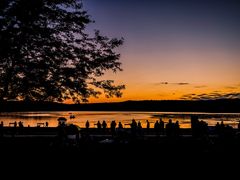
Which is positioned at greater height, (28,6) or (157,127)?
(28,6)

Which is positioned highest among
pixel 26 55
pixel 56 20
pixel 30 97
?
pixel 56 20

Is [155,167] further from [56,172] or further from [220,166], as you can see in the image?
[56,172]

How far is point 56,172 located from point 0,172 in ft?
6.72

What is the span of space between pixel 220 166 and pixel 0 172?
8.75 metres

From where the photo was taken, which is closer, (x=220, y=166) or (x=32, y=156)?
(x=220, y=166)

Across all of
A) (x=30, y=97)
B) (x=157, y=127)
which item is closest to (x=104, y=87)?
(x=30, y=97)

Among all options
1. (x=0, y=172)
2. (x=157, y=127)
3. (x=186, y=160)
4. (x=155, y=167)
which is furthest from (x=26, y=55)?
(x=157, y=127)

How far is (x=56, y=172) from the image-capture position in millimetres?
12797

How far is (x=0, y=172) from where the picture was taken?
41.1 feet

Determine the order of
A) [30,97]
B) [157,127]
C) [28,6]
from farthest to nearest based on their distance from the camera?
[157,127], [30,97], [28,6]

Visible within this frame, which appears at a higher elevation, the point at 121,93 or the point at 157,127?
the point at 121,93

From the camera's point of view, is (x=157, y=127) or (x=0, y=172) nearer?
(x=0, y=172)

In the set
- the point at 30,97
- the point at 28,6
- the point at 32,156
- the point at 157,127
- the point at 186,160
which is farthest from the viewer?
the point at 157,127

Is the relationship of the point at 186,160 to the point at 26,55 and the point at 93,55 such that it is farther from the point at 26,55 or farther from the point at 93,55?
the point at 26,55
